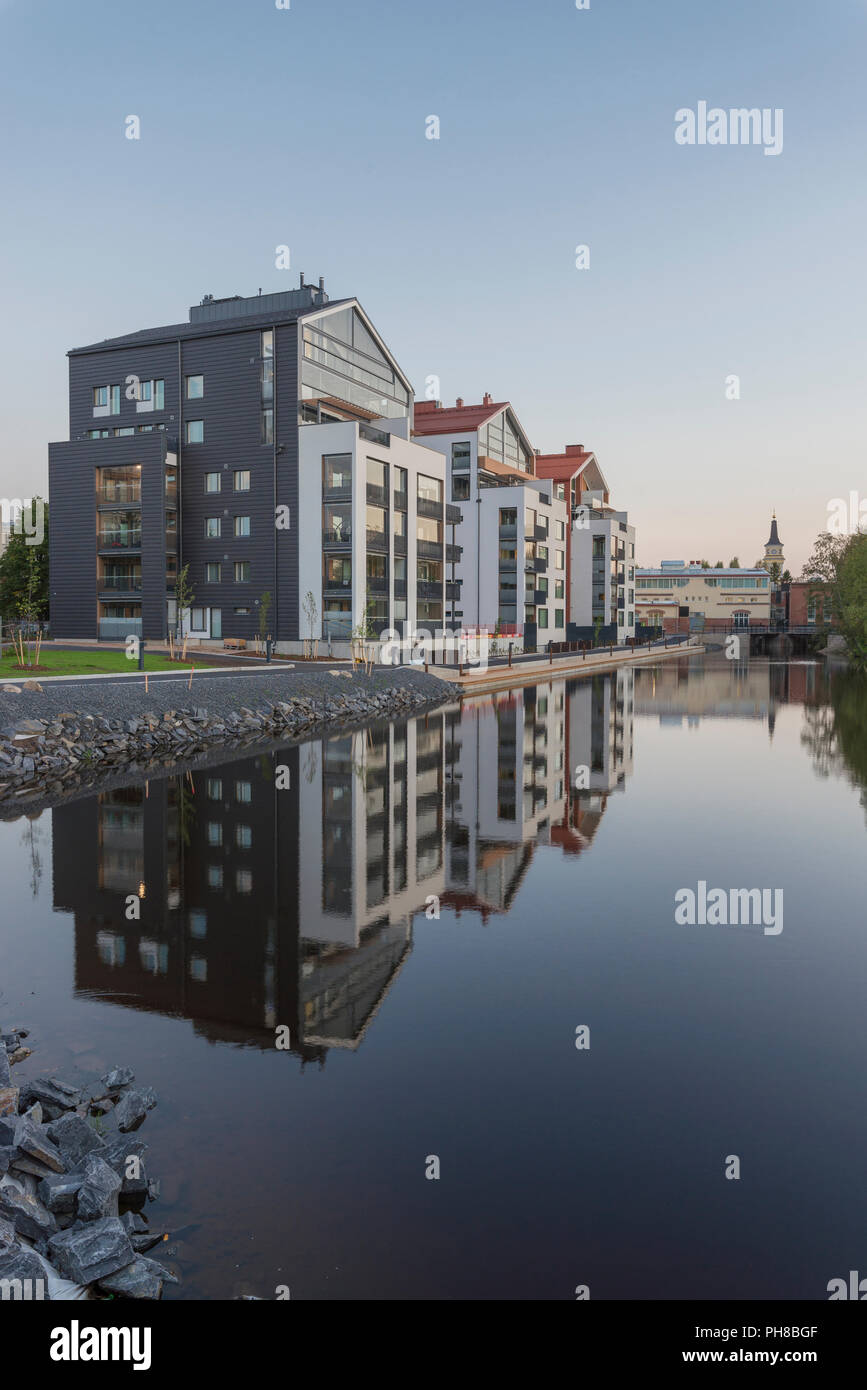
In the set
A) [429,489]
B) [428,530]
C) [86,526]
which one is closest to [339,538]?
[428,530]

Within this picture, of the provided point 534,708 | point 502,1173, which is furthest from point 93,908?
point 534,708

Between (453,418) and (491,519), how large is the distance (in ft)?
29.6

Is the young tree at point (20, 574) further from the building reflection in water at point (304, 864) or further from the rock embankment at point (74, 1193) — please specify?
the rock embankment at point (74, 1193)

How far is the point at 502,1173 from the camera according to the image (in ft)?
21.8

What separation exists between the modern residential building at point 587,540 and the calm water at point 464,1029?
83028 millimetres

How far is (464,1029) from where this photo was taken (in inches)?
360

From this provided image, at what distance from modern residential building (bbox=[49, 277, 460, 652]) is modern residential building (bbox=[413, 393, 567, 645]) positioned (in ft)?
51.3

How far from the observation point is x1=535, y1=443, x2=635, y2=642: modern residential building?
100m

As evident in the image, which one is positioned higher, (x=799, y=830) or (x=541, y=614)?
(x=541, y=614)

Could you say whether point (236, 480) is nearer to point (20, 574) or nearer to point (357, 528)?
A: point (357, 528)

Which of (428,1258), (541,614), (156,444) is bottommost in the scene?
(428,1258)
